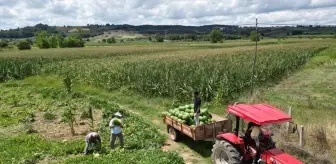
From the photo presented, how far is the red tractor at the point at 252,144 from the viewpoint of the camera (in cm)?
773

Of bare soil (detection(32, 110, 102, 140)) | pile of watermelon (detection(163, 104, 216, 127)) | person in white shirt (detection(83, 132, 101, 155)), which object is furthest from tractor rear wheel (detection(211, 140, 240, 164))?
bare soil (detection(32, 110, 102, 140))

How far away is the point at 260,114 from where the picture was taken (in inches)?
319

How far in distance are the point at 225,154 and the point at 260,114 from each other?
1715 millimetres

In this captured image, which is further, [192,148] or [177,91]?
[177,91]

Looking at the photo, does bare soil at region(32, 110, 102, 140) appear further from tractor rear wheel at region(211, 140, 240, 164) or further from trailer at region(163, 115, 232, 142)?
tractor rear wheel at region(211, 140, 240, 164)

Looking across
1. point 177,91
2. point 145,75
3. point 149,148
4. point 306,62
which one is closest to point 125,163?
point 149,148

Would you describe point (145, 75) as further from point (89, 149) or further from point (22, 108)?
point (89, 149)

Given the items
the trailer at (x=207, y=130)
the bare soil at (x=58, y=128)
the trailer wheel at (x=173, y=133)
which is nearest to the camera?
the trailer at (x=207, y=130)

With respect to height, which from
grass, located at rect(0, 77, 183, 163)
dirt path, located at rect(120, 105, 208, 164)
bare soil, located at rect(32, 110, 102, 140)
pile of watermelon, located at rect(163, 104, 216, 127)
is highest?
pile of watermelon, located at rect(163, 104, 216, 127)

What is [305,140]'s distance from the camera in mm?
11219

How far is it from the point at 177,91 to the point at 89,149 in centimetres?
930

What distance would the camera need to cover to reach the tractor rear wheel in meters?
8.51

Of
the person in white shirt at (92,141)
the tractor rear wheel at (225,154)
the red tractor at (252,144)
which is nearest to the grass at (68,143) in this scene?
the person in white shirt at (92,141)

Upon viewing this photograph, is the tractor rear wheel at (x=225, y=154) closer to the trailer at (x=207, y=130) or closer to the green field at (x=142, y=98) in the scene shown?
the green field at (x=142, y=98)
